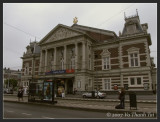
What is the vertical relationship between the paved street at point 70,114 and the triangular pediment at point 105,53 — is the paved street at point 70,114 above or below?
below

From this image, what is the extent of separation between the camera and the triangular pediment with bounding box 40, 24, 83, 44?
41906mm

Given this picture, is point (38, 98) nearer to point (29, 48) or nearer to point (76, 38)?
point (76, 38)

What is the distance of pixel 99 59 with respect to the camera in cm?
4062

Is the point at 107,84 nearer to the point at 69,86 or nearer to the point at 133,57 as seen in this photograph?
the point at 133,57

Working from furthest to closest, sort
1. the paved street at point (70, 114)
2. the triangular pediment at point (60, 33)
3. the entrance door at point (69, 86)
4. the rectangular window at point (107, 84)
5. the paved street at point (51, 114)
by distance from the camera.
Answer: the triangular pediment at point (60, 33) → the entrance door at point (69, 86) → the rectangular window at point (107, 84) → the paved street at point (51, 114) → the paved street at point (70, 114)

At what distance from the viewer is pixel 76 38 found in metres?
41.0

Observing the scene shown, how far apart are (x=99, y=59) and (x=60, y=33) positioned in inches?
572

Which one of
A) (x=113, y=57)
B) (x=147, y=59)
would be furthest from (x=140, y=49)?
(x=113, y=57)

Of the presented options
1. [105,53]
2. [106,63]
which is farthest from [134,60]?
[105,53]

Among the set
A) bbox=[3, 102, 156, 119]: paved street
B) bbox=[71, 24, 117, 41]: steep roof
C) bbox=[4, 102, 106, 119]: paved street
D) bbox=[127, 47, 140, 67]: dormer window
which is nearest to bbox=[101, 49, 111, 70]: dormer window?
bbox=[127, 47, 140, 67]: dormer window

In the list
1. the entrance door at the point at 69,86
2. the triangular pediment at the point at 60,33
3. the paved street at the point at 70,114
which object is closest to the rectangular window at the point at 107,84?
the entrance door at the point at 69,86

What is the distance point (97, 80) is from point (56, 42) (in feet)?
56.9

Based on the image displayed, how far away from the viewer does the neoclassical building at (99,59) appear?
3334cm

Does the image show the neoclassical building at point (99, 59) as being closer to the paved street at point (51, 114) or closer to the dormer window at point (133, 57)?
the dormer window at point (133, 57)
